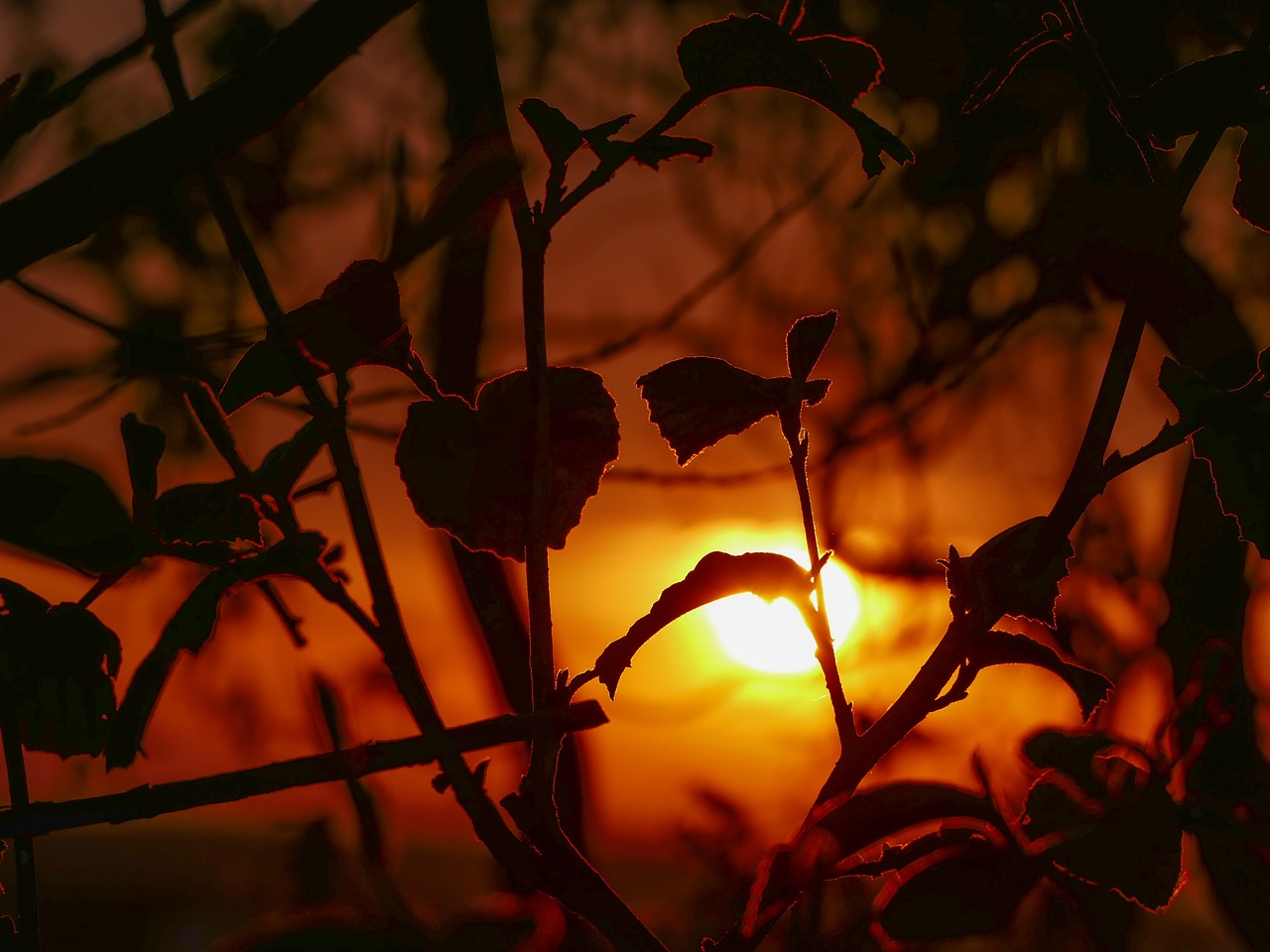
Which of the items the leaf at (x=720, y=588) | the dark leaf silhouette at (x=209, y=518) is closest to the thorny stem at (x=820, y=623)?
the leaf at (x=720, y=588)

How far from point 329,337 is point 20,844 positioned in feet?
0.82

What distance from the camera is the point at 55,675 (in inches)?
15.8

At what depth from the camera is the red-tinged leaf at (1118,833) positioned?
0.34m

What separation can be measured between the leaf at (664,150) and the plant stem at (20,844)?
0.33 m

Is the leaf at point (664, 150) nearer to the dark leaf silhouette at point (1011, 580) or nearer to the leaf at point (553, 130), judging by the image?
the leaf at point (553, 130)

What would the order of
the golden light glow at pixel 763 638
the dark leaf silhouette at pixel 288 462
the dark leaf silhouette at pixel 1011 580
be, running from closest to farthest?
the dark leaf silhouette at pixel 1011 580 < the dark leaf silhouette at pixel 288 462 < the golden light glow at pixel 763 638

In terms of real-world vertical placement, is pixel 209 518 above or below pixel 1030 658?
above

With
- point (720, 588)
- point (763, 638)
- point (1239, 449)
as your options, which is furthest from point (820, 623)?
point (763, 638)

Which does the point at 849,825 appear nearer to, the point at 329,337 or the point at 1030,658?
the point at 1030,658

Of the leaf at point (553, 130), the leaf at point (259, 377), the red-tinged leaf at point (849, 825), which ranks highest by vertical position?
the leaf at point (553, 130)

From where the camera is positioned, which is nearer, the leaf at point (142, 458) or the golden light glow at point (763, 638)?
the leaf at point (142, 458)

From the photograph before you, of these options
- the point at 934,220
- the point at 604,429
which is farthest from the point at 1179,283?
the point at 604,429

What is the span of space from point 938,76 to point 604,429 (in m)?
0.97

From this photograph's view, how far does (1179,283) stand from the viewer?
0.82 metres
